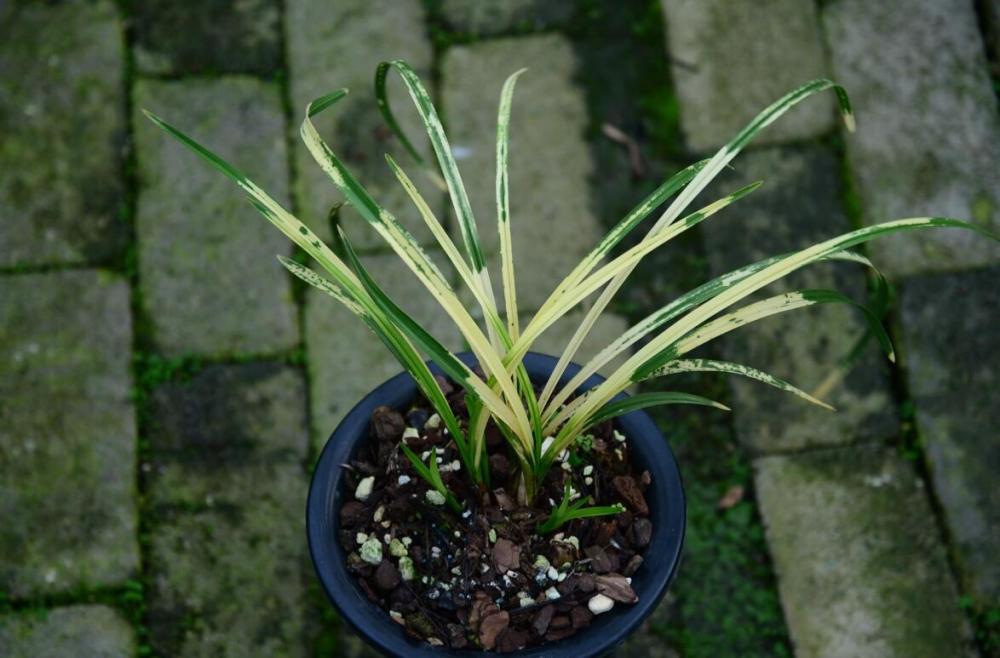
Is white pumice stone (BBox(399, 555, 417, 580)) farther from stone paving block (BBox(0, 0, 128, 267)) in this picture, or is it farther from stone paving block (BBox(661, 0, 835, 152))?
stone paving block (BBox(661, 0, 835, 152))

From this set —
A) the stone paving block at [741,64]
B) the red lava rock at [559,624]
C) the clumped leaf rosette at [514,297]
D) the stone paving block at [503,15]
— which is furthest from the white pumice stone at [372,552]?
the stone paving block at [503,15]

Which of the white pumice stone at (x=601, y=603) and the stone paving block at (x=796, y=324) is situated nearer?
the white pumice stone at (x=601, y=603)

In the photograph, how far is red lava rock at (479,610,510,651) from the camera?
1328 millimetres

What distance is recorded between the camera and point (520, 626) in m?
1.36

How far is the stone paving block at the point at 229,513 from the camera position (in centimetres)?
184

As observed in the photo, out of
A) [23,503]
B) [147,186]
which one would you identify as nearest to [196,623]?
[23,503]

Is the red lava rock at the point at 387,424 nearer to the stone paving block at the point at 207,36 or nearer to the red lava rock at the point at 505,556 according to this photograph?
the red lava rock at the point at 505,556

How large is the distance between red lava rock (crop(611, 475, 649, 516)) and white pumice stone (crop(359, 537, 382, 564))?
0.33 meters

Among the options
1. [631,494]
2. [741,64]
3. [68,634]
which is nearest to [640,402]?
[631,494]

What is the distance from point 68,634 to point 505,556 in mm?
923

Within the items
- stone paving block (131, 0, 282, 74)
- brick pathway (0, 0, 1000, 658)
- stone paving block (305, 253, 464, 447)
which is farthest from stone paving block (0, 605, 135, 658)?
stone paving block (131, 0, 282, 74)

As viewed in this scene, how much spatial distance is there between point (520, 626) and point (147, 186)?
1297 mm

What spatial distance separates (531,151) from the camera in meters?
2.22

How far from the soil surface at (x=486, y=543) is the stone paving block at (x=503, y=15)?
1.16m
